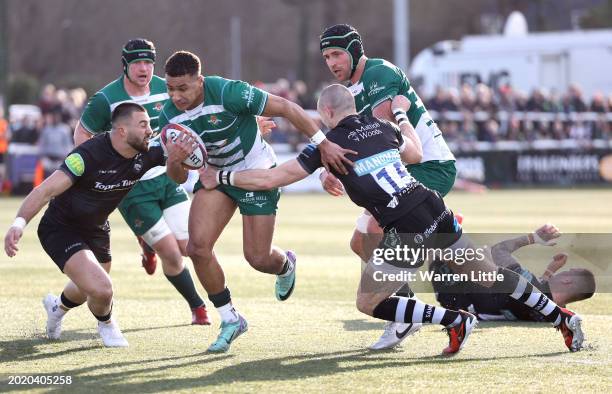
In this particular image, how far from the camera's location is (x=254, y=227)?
28.1 feet

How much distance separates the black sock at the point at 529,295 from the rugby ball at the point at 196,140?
210 cm

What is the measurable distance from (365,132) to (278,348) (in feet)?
5.16

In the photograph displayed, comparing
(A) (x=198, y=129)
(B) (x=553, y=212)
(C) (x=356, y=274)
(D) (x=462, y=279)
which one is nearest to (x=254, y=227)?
(A) (x=198, y=129)

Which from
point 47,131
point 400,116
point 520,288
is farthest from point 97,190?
point 47,131

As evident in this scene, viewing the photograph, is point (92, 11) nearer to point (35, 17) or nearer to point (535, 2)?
point (35, 17)

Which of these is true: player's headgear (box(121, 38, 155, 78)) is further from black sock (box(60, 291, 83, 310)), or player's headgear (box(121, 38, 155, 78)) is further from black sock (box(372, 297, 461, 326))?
black sock (box(372, 297, 461, 326))

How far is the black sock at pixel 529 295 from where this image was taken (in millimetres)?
7914

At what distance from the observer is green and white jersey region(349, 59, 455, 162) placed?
8.96 m

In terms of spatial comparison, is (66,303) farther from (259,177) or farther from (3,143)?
(3,143)

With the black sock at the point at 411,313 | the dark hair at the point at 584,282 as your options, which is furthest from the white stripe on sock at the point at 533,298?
the dark hair at the point at 584,282

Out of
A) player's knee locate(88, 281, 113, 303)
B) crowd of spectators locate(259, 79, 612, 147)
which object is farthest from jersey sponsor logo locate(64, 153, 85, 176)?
crowd of spectators locate(259, 79, 612, 147)

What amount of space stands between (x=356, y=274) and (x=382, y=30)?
148ft

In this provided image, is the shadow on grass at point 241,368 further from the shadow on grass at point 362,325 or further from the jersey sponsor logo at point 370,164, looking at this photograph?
the jersey sponsor logo at point 370,164

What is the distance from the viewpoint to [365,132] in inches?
305
